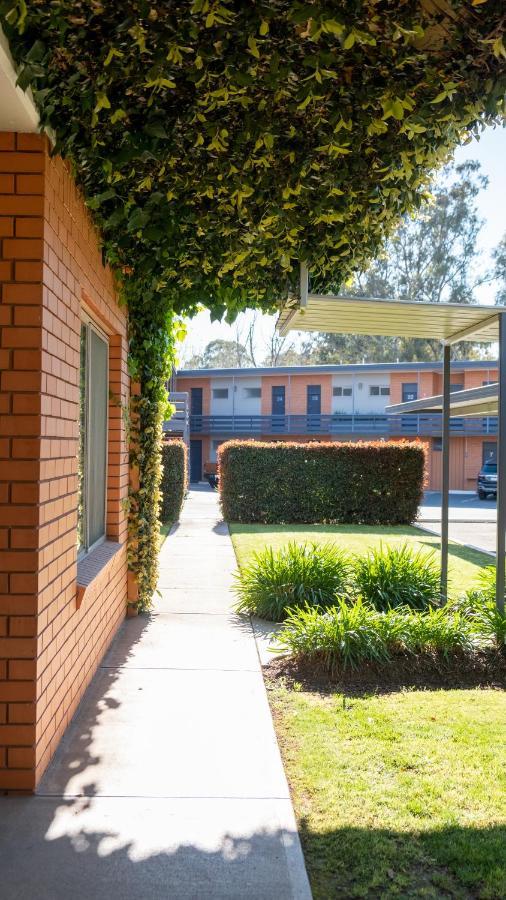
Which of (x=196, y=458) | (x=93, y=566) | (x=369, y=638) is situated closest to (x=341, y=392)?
(x=196, y=458)

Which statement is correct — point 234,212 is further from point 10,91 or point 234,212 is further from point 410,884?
point 410,884

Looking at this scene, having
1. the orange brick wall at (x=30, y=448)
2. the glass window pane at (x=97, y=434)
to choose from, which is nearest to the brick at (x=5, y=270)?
the orange brick wall at (x=30, y=448)

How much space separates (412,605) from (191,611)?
84.9 inches

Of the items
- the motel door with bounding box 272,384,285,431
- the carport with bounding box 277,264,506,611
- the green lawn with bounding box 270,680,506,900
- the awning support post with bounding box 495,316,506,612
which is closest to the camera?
the green lawn with bounding box 270,680,506,900

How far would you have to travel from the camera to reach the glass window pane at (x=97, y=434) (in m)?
5.16

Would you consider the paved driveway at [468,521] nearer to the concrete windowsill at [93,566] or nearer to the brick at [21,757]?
the concrete windowsill at [93,566]

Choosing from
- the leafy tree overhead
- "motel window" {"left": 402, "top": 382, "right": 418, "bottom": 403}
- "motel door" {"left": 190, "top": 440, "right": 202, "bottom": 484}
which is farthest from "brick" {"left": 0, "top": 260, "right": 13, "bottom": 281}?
the leafy tree overhead

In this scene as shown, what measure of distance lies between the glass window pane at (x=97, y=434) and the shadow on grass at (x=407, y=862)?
298 cm

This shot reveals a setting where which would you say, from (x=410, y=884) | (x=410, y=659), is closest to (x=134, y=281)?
(x=410, y=659)

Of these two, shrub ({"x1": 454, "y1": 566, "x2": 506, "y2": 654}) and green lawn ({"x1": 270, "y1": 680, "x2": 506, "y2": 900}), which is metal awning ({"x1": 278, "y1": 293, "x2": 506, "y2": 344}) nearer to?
shrub ({"x1": 454, "y1": 566, "x2": 506, "y2": 654})

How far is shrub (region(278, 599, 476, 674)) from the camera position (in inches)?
196

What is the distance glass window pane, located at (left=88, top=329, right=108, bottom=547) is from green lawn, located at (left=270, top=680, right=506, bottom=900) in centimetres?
192

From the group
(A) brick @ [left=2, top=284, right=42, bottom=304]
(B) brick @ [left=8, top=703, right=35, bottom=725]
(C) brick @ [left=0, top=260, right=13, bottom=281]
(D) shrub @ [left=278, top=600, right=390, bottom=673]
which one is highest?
(C) brick @ [left=0, top=260, right=13, bottom=281]

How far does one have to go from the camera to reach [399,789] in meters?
3.25
